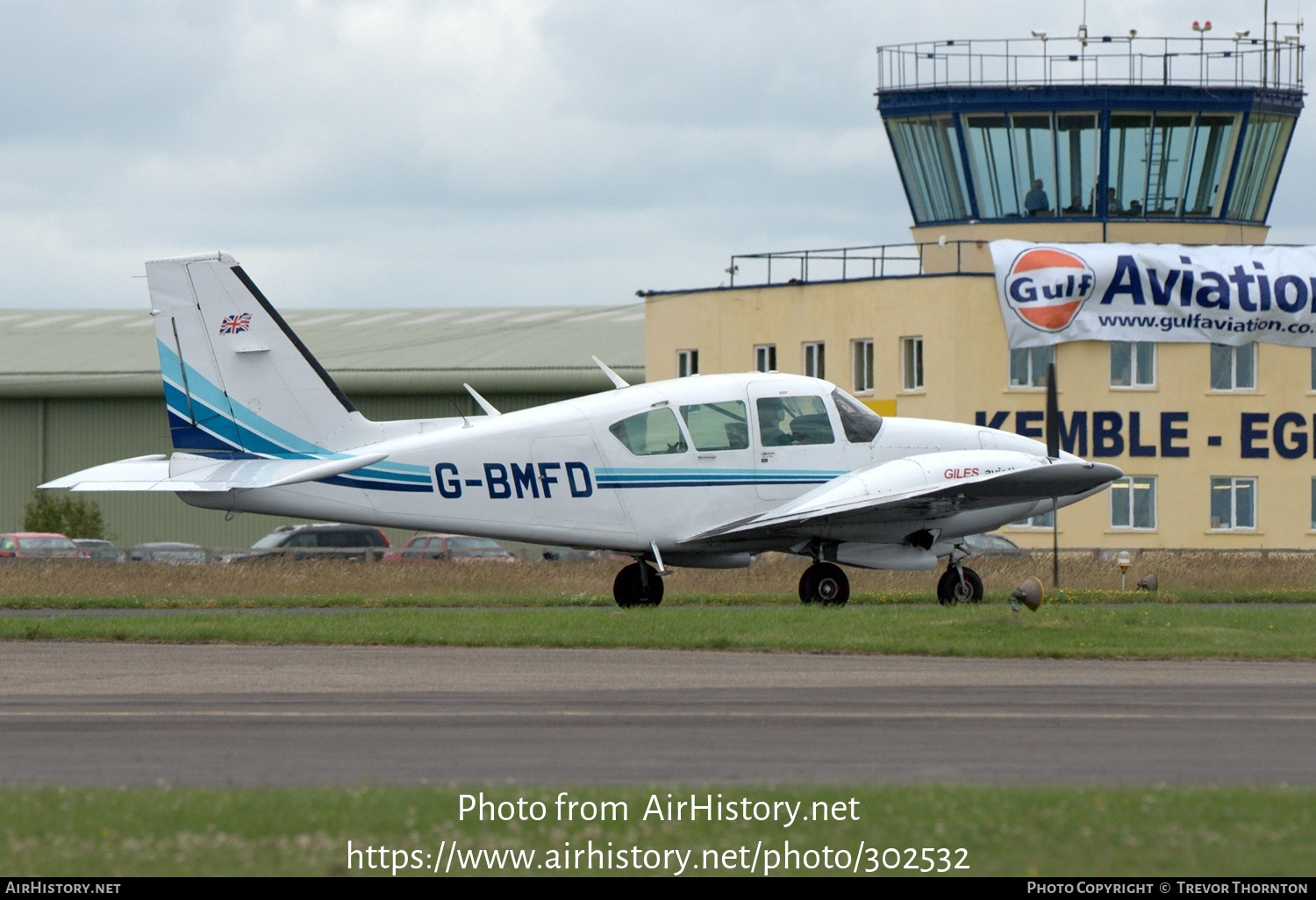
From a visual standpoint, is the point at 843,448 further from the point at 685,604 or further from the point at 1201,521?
the point at 1201,521

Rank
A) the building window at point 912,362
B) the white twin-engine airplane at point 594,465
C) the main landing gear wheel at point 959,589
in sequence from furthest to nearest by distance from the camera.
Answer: the building window at point 912,362 → the main landing gear wheel at point 959,589 → the white twin-engine airplane at point 594,465

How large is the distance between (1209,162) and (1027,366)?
5.91 metres

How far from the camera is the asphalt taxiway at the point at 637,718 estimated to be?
9.84m

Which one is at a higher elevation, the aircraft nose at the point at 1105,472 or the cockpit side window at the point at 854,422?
the cockpit side window at the point at 854,422

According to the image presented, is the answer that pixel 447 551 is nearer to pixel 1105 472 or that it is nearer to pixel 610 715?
pixel 1105 472

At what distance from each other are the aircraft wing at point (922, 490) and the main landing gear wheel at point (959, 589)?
2.84 feet

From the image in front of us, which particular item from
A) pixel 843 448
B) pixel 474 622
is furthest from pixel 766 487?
pixel 474 622

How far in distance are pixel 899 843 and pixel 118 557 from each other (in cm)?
2934

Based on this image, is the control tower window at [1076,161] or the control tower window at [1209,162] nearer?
the control tower window at [1076,161]

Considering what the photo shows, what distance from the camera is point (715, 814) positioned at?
8.22m

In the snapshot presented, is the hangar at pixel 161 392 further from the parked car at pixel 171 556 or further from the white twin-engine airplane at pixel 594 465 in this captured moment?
the white twin-engine airplane at pixel 594 465

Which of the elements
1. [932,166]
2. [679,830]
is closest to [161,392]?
[932,166]

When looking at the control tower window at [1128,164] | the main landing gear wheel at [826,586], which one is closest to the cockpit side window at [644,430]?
the main landing gear wheel at [826,586]

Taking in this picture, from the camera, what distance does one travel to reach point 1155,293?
3859cm
